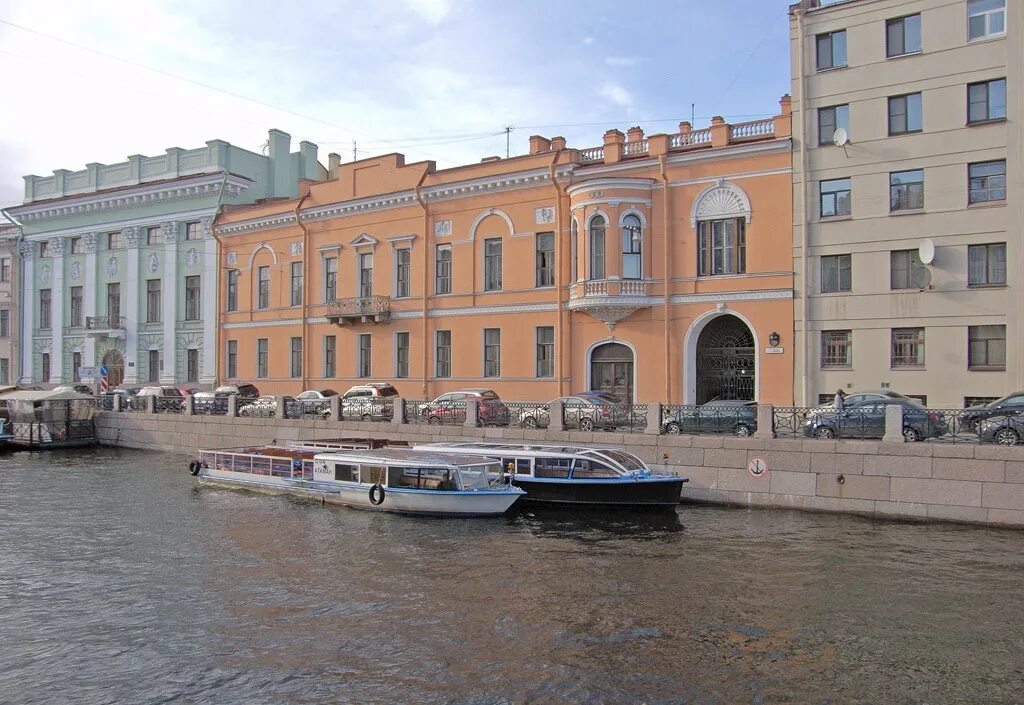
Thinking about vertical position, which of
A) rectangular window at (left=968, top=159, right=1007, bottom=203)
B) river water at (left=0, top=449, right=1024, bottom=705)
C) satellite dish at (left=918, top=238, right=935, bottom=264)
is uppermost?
rectangular window at (left=968, top=159, right=1007, bottom=203)

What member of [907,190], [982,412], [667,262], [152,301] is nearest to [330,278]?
[152,301]

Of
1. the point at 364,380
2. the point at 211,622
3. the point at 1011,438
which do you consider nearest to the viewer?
the point at 211,622

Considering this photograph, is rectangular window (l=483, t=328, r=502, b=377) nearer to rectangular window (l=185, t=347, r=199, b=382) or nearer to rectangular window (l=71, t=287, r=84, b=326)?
rectangular window (l=185, t=347, r=199, b=382)

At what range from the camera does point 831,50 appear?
23.8 metres

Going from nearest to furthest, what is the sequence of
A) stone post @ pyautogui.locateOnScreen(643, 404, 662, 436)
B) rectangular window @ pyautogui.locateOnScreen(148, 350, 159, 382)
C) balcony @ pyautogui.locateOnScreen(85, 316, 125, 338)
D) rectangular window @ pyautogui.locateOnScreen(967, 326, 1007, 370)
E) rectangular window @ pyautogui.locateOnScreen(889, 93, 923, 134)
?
1. stone post @ pyautogui.locateOnScreen(643, 404, 662, 436)
2. rectangular window @ pyautogui.locateOnScreen(967, 326, 1007, 370)
3. rectangular window @ pyautogui.locateOnScreen(889, 93, 923, 134)
4. rectangular window @ pyautogui.locateOnScreen(148, 350, 159, 382)
5. balcony @ pyautogui.locateOnScreen(85, 316, 125, 338)

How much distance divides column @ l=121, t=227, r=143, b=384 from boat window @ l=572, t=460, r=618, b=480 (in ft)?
95.5

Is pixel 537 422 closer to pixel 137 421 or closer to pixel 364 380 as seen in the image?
pixel 364 380

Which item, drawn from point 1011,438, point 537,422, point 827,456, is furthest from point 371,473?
point 1011,438

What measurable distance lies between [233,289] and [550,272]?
16.9m

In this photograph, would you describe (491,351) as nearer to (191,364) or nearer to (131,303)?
(191,364)

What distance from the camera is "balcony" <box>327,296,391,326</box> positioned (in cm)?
3125

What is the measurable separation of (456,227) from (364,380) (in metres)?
7.15

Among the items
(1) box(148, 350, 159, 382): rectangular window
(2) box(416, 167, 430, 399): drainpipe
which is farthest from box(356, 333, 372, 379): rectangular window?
(1) box(148, 350, 159, 382): rectangular window

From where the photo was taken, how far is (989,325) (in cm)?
2127
